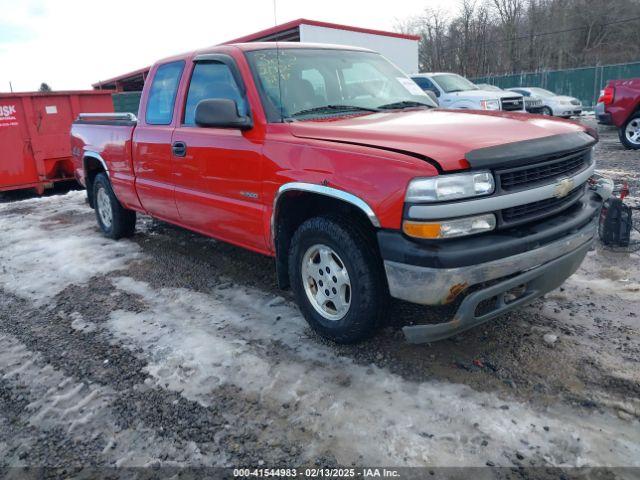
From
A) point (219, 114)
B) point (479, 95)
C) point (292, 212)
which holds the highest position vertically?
point (219, 114)

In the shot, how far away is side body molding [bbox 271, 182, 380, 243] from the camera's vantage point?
2.75m

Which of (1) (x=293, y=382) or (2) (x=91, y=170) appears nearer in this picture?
(1) (x=293, y=382)

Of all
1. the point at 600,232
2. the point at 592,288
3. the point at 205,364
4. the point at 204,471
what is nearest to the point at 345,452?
the point at 204,471

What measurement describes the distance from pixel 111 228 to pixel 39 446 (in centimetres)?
406

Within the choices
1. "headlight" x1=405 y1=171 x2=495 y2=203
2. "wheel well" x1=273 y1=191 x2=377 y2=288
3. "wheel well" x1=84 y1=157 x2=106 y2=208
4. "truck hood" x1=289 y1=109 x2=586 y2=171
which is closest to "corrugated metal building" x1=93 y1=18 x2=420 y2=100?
"wheel well" x1=84 y1=157 x2=106 y2=208

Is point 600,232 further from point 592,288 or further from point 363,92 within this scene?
point 363,92

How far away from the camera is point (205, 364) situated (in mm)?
3178

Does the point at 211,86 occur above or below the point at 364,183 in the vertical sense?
above

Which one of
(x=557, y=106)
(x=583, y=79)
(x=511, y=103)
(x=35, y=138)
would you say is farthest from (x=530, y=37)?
(x=35, y=138)

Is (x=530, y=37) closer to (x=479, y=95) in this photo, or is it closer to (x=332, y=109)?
(x=479, y=95)

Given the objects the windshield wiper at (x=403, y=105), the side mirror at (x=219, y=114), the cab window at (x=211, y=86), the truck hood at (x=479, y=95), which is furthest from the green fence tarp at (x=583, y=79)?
the side mirror at (x=219, y=114)

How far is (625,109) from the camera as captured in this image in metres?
10.4

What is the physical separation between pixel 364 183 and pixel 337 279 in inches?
27.3

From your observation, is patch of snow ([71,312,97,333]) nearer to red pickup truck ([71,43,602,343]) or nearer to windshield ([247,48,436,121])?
red pickup truck ([71,43,602,343])
